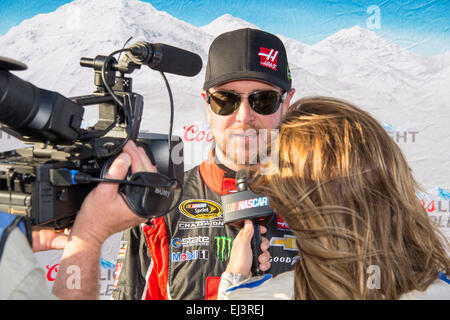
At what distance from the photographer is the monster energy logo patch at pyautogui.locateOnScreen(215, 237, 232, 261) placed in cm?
122

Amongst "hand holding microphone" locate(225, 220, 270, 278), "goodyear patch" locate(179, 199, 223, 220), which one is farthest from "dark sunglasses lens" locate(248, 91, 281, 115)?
"hand holding microphone" locate(225, 220, 270, 278)

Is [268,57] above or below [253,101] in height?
above

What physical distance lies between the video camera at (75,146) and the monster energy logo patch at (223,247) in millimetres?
298

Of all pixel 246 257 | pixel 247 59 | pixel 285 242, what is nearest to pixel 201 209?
pixel 285 242

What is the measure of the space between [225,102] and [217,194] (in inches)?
11.6

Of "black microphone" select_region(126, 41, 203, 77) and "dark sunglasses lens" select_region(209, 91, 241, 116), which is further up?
"black microphone" select_region(126, 41, 203, 77)

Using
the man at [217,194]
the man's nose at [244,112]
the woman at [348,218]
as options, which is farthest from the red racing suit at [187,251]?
the woman at [348,218]

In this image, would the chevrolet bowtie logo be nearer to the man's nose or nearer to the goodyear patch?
the goodyear patch

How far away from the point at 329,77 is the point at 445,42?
56 centimetres

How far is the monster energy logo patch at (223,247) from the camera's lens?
122 cm

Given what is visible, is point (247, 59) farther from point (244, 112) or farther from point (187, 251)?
point (187, 251)

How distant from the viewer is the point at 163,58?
0.98m

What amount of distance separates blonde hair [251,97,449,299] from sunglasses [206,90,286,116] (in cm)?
37
